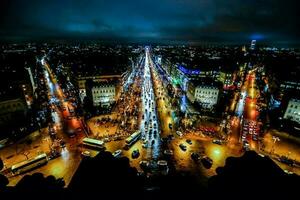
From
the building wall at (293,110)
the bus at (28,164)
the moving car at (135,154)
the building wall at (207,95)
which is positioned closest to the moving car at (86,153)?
the bus at (28,164)

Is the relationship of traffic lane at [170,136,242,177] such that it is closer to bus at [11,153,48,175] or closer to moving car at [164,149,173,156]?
moving car at [164,149,173,156]

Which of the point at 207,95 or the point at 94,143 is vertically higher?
the point at 207,95

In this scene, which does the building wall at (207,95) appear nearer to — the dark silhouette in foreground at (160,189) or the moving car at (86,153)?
the moving car at (86,153)

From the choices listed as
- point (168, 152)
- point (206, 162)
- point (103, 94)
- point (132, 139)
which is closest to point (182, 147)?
point (168, 152)

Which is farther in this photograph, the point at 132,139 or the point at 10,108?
the point at 10,108

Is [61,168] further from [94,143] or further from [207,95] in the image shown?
[207,95]

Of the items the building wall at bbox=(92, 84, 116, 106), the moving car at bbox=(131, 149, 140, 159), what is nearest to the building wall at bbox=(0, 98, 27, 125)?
the building wall at bbox=(92, 84, 116, 106)

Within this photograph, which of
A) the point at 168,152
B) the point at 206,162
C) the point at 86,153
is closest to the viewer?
the point at 206,162
